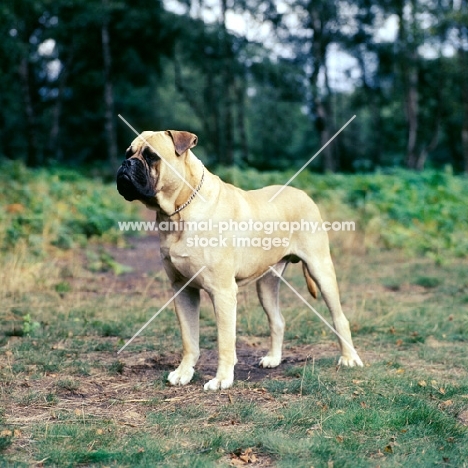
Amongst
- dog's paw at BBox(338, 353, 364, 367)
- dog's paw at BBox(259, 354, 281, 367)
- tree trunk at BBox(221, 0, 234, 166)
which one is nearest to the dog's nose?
dog's paw at BBox(259, 354, 281, 367)

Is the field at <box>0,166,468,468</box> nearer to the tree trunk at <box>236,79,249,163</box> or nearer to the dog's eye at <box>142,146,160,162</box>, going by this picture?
the dog's eye at <box>142,146,160,162</box>

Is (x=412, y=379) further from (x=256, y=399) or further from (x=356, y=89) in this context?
(x=356, y=89)

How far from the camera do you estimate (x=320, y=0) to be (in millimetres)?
28375

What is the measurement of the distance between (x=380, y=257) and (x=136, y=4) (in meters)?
22.8

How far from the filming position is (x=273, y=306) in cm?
612

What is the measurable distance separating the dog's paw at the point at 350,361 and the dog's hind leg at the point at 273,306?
1.80 feet

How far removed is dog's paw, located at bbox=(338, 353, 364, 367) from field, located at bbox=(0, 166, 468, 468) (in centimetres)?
9

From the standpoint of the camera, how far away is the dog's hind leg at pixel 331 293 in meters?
5.86

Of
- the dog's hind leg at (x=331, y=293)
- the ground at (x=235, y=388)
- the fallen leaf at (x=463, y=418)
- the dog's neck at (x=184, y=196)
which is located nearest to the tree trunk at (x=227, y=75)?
the ground at (x=235, y=388)

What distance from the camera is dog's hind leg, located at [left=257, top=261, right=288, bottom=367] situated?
19.7 ft

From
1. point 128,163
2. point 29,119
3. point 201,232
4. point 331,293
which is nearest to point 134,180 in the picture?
point 128,163

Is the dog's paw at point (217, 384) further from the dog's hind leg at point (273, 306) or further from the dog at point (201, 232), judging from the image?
the dog's hind leg at point (273, 306)

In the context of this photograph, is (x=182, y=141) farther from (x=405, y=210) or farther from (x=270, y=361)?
(x=405, y=210)

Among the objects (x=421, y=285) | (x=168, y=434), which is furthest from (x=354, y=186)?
(x=168, y=434)
